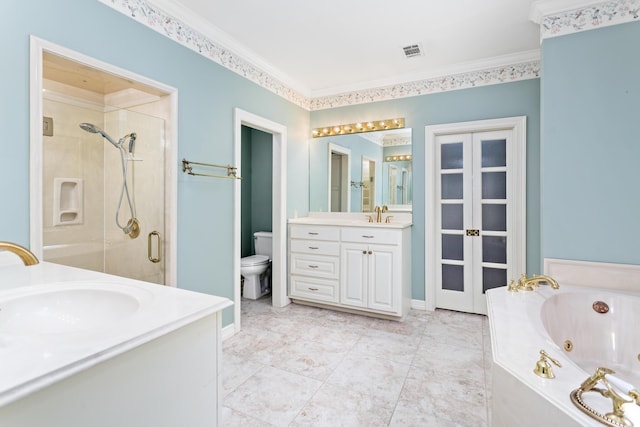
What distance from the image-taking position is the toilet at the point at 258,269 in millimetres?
3707

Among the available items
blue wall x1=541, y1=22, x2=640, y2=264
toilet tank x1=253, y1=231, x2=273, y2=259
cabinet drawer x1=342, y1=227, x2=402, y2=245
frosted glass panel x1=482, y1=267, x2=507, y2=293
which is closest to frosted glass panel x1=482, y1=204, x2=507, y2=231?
frosted glass panel x1=482, y1=267, x2=507, y2=293

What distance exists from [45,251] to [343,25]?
2673mm

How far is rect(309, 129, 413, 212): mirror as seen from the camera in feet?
11.5

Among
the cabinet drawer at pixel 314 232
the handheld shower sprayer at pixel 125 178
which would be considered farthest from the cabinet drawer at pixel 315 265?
the handheld shower sprayer at pixel 125 178

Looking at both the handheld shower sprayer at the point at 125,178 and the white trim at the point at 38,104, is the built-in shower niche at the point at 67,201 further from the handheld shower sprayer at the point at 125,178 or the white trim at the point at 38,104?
the white trim at the point at 38,104

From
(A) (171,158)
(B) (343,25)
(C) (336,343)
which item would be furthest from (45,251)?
(B) (343,25)

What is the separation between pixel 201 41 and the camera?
247 cm

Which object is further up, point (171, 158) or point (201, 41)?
point (201, 41)

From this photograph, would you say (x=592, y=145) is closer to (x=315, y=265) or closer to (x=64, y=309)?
(x=315, y=265)

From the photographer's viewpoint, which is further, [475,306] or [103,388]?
[475,306]

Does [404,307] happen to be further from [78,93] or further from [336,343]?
[78,93]

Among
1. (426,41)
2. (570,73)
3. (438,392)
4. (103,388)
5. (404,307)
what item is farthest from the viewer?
(404,307)

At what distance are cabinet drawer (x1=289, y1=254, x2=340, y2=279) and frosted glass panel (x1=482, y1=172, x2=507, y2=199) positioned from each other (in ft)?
5.40

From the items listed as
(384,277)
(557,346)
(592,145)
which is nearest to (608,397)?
(557,346)
